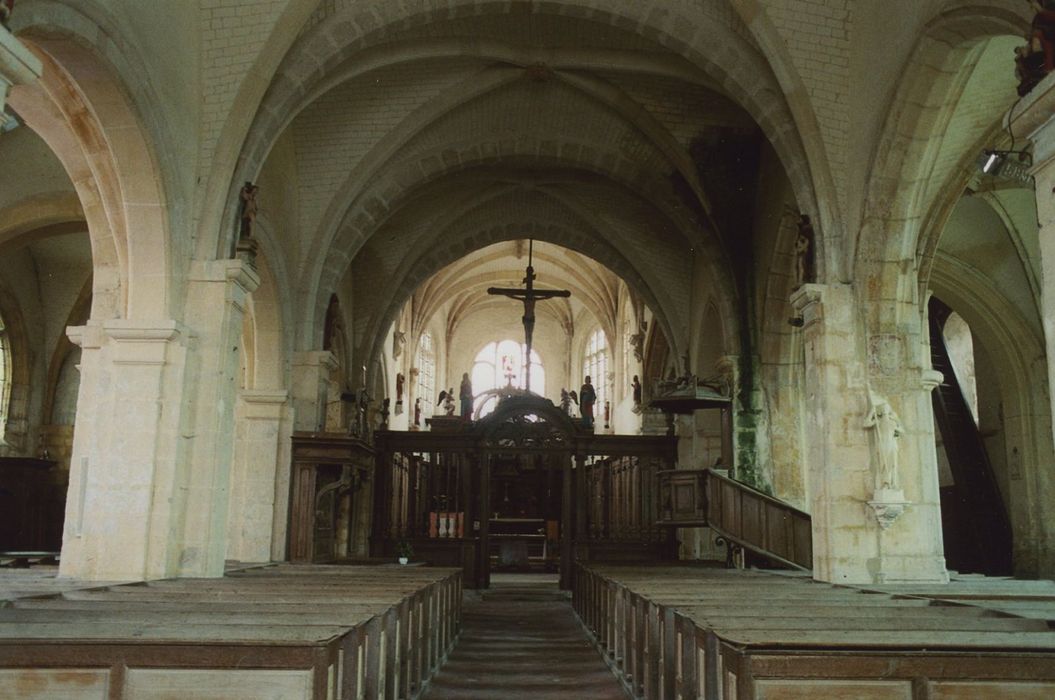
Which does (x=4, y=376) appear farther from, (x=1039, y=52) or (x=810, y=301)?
(x=1039, y=52)

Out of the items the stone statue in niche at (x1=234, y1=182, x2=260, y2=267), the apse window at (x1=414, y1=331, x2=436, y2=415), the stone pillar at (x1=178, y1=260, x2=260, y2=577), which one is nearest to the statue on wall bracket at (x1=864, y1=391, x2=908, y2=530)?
the stone pillar at (x1=178, y1=260, x2=260, y2=577)

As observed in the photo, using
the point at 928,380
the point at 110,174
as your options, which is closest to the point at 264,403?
the point at 110,174

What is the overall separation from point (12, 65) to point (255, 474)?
8.14 m

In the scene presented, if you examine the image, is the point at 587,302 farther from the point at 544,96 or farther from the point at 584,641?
the point at 584,641

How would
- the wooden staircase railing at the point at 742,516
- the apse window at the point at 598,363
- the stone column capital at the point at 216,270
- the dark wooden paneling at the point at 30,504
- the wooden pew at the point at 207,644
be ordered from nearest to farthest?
the wooden pew at the point at 207,644 → the stone column capital at the point at 216,270 → the wooden staircase railing at the point at 742,516 → the dark wooden paneling at the point at 30,504 → the apse window at the point at 598,363

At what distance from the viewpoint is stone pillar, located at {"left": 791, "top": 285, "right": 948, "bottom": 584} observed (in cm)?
901

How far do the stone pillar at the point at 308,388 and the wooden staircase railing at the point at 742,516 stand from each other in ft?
16.1

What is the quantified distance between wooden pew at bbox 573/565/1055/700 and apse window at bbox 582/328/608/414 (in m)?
21.6

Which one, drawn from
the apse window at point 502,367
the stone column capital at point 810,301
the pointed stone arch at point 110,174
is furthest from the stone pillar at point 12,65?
the apse window at point 502,367

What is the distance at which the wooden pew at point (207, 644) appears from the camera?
3.39m

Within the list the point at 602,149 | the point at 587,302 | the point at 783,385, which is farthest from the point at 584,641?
the point at 587,302

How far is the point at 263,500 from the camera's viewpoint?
12.7 m

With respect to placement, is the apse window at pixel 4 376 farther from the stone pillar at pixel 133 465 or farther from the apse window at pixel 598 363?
the apse window at pixel 598 363

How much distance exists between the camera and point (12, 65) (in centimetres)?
538
